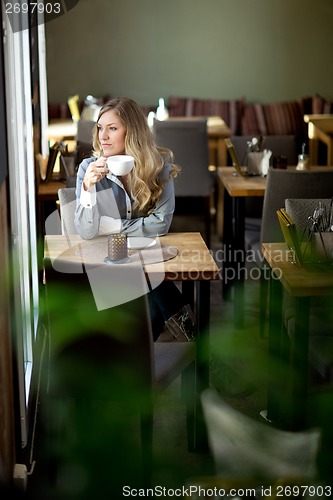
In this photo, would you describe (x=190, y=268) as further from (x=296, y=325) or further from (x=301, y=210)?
(x=301, y=210)

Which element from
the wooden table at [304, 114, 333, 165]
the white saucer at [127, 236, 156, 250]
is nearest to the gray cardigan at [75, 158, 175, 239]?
the white saucer at [127, 236, 156, 250]

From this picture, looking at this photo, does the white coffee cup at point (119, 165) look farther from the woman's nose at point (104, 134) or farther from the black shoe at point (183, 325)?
the black shoe at point (183, 325)

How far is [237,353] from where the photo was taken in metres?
3.90

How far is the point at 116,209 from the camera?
10.9 feet

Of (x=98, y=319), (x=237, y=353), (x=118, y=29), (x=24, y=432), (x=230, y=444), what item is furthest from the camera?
(x=118, y=29)

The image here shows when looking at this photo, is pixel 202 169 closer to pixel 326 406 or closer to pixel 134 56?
pixel 134 56

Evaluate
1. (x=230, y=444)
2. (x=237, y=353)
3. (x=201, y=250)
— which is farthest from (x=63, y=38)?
(x=230, y=444)

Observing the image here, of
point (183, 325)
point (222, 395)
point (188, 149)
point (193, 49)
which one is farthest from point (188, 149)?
point (183, 325)

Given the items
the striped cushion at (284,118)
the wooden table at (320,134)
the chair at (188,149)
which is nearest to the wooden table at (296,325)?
the chair at (188,149)

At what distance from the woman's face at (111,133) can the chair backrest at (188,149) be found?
212 cm

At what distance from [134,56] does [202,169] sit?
2.15 m

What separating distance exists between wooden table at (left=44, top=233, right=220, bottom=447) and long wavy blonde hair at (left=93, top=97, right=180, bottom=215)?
0.20 m

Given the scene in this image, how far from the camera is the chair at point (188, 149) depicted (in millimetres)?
5426

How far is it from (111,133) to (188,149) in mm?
2234
